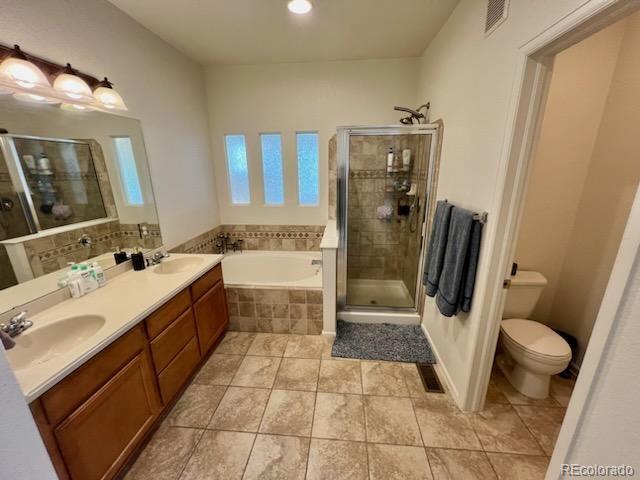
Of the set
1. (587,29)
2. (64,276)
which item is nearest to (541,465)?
(587,29)

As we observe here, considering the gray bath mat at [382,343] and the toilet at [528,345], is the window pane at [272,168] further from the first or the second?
the toilet at [528,345]

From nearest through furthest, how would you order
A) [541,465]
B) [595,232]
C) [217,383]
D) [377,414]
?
[541,465] < [377,414] < [595,232] < [217,383]

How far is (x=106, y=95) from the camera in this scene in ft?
5.35

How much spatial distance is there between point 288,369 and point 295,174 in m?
2.16

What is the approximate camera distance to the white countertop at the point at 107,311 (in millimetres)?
937

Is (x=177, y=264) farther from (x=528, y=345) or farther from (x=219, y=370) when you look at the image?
(x=528, y=345)

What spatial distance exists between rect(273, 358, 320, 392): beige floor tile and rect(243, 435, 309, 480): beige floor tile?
37 cm

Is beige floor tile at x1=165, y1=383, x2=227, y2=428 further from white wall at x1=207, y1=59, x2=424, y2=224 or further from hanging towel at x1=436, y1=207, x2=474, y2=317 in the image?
white wall at x1=207, y1=59, x2=424, y2=224

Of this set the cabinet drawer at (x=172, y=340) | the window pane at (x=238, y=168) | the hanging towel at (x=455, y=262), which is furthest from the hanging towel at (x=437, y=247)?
the window pane at (x=238, y=168)

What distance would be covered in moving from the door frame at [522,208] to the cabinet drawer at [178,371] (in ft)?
6.22

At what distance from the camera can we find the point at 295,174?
311 cm

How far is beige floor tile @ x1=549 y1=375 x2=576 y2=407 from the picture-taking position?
1.73 m

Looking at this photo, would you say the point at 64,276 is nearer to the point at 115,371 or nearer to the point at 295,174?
the point at 115,371

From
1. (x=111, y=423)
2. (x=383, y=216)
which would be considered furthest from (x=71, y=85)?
(x=383, y=216)
